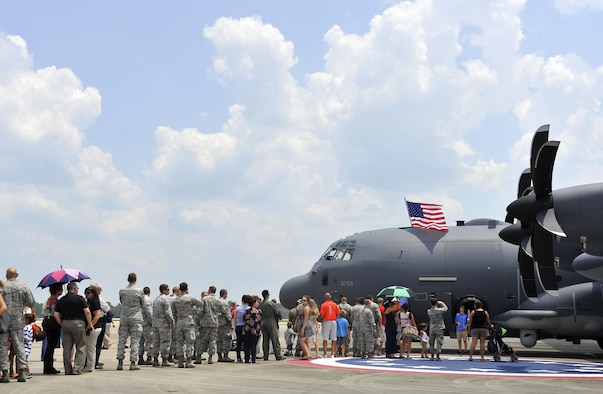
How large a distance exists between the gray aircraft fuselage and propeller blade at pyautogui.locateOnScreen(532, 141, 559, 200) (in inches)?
251

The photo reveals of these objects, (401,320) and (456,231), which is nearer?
(401,320)

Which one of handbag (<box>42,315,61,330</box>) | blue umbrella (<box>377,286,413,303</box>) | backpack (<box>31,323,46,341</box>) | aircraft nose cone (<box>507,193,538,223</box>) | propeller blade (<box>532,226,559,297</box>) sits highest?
aircraft nose cone (<box>507,193,538,223</box>)

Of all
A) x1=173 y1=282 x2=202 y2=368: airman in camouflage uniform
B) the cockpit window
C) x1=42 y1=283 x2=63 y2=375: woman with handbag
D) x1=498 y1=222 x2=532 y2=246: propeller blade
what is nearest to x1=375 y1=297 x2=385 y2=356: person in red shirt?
the cockpit window

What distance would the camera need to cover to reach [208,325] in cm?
1745

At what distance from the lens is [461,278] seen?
75.0 ft

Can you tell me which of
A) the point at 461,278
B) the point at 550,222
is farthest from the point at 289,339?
the point at 550,222

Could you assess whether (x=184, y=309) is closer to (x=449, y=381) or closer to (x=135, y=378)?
(x=135, y=378)

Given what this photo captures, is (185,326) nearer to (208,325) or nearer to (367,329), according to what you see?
(208,325)

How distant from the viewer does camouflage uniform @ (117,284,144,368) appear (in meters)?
15.1

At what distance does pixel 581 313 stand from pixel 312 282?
8.92 m

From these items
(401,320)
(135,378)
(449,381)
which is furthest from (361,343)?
(135,378)

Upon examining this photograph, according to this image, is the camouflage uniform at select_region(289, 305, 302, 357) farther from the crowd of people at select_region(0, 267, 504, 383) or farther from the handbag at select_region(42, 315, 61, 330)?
the handbag at select_region(42, 315, 61, 330)

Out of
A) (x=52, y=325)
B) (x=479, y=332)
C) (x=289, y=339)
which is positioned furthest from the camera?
(x=289, y=339)

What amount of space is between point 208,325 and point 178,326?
1309mm
